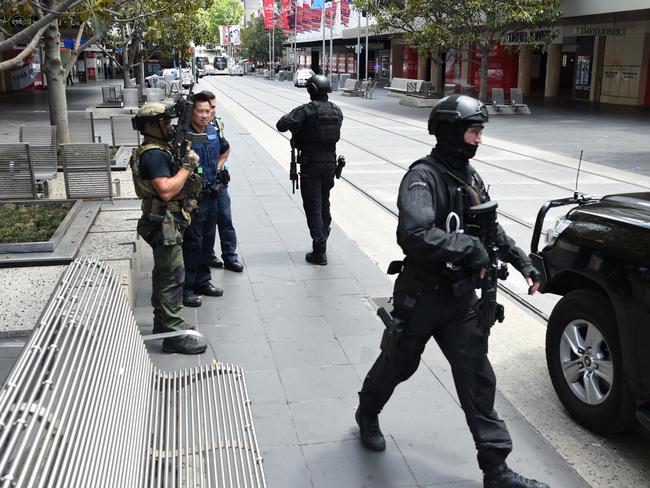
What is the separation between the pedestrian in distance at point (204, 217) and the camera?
5710 millimetres

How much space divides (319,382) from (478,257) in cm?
195

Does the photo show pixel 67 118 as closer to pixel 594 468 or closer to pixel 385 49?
pixel 594 468

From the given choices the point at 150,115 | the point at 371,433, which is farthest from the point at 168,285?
the point at 371,433

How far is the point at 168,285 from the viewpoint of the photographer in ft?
16.3

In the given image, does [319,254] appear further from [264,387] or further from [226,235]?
[264,387]

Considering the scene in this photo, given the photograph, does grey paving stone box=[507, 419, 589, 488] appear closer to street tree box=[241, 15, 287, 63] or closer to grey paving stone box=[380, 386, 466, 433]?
grey paving stone box=[380, 386, 466, 433]

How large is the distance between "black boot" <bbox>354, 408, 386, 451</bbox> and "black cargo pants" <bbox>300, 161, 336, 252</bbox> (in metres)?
3.63

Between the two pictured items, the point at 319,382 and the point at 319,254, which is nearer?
the point at 319,382

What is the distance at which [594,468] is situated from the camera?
149 inches

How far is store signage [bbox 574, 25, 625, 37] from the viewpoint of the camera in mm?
30594

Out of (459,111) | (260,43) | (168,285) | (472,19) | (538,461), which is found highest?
(260,43)

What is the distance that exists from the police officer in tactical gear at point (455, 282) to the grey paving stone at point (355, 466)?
0.50m

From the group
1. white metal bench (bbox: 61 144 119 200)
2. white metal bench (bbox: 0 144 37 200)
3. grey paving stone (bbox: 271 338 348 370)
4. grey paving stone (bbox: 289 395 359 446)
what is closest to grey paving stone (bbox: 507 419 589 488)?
grey paving stone (bbox: 289 395 359 446)

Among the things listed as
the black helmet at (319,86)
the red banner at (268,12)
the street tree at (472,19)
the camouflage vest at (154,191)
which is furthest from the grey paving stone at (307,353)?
the red banner at (268,12)
